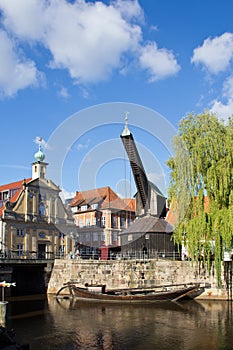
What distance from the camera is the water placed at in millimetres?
17094

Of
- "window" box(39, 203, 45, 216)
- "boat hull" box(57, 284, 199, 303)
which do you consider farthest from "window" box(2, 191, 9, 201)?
"boat hull" box(57, 284, 199, 303)

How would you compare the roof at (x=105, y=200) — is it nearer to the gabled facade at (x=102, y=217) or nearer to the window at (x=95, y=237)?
the gabled facade at (x=102, y=217)

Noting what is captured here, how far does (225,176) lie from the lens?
26.8 metres

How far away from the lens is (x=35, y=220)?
44.9 m

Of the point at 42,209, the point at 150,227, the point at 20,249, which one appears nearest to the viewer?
the point at 150,227

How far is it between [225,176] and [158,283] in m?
10.8

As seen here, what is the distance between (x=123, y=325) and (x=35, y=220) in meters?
25.8

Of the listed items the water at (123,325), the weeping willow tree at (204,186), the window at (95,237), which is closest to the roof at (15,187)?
the window at (95,237)

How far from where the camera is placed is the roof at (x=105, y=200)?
58219 millimetres

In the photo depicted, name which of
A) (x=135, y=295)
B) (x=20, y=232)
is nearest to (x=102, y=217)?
(x=20, y=232)

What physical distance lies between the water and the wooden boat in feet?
2.18

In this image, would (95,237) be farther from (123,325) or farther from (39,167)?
(123,325)

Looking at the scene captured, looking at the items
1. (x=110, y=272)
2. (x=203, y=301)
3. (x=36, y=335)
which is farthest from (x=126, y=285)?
(x=36, y=335)

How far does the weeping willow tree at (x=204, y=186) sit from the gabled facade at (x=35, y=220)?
1778 centimetres
